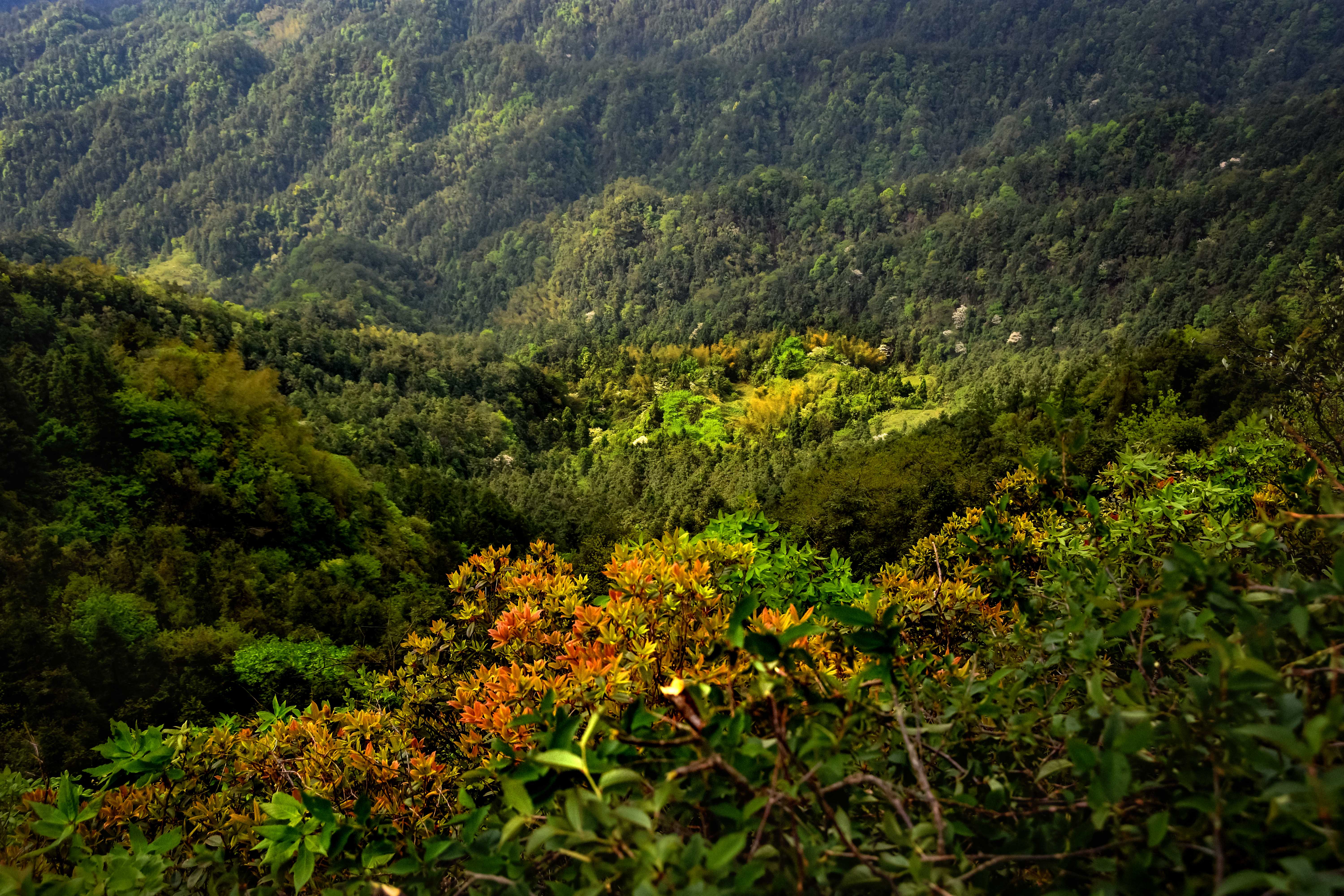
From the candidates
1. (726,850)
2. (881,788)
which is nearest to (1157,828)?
(881,788)

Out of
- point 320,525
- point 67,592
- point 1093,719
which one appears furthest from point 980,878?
point 320,525

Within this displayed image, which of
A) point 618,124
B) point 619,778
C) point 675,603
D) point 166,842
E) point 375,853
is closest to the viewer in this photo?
point 619,778

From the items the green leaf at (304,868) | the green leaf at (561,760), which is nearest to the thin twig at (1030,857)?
the green leaf at (561,760)

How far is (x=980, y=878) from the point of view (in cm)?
145

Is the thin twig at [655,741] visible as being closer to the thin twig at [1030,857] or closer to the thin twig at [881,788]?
the thin twig at [881,788]

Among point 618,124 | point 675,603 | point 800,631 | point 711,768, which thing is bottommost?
point 618,124

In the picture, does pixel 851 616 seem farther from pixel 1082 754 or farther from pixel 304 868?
pixel 304 868

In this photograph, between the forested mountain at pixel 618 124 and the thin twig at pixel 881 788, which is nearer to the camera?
the thin twig at pixel 881 788

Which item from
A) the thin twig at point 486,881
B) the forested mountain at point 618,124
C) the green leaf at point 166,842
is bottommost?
the forested mountain at point 618,124

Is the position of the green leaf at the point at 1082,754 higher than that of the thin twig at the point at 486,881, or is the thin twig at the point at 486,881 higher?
the green leaf at the point at 1082,754

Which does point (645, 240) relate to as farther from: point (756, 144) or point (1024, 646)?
point (1024, 646)

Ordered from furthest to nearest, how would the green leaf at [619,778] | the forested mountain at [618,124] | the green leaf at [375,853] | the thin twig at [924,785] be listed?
the forested mountain at [618,124], the green leaf at [375,853], the thin twig at [924,785], the green leaf at [619,778]

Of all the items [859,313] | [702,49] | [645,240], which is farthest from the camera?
[702,49]

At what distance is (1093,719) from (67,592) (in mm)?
12780
